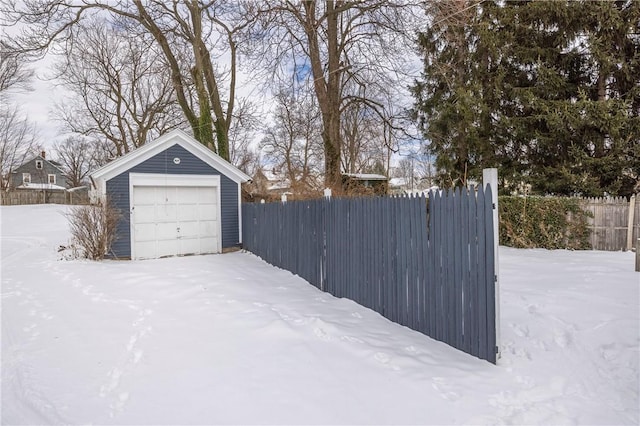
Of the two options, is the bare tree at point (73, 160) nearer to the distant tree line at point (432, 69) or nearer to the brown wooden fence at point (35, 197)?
the brown wooden fence at point (35, 197)

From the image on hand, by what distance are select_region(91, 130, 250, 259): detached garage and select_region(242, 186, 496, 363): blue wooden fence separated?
506cm

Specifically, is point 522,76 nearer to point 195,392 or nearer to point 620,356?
point 620,356

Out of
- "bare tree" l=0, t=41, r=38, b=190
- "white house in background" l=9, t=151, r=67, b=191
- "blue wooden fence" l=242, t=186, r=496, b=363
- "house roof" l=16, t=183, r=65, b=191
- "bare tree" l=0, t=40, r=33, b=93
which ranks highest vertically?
"bare tree" l=0, t=40, r=33, b=93

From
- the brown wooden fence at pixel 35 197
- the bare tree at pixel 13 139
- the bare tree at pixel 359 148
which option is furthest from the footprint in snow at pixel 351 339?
the bare tree at pixel 13 139

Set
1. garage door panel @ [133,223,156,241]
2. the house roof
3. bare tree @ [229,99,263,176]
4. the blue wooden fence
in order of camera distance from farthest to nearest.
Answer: the house roof → bare tree @ [229,99,263,176] → garage door panel @ [133,223,156,241] → the blue wooden fence

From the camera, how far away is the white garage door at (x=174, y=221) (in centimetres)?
1041

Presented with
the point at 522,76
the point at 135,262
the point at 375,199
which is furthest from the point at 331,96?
the point at 375,199

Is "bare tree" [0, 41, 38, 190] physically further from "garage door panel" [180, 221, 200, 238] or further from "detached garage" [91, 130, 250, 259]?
"garage door panel" [180, 221, 200, 238]

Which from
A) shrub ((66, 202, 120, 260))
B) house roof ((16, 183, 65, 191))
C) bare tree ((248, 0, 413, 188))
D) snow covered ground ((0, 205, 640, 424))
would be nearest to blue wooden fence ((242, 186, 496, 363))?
snow covered ground ((0, 205, 640, 424))

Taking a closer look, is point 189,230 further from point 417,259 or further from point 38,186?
point 38,186

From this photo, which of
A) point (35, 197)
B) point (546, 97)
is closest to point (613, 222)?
point (546, 97)

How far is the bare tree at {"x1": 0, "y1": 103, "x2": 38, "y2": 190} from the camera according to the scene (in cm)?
3044

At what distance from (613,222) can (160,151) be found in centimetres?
1216

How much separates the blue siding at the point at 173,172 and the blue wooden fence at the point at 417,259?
16.6 ft
